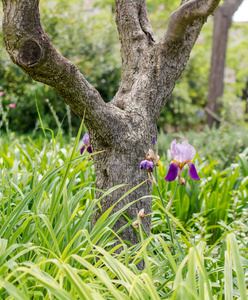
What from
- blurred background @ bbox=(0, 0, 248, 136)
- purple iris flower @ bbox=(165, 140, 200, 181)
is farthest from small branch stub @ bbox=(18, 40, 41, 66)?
blurred background @ bbox=(0, 0, 248, 136)

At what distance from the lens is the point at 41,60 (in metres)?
1.40

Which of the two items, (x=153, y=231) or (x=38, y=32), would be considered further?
(x=153, y=231)

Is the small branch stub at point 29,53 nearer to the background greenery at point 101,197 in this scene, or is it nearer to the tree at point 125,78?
the tree at point 125,78

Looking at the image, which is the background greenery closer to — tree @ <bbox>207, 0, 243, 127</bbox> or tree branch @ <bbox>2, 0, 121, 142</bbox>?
tree branch @ <bbox>2, 0, 121, 142</bbox>

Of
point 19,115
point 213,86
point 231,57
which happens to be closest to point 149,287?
point 19,115

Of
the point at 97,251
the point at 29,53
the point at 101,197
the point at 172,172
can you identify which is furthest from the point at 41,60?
the point at 97,251

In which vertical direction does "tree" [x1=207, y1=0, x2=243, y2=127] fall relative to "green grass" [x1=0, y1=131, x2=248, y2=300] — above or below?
above

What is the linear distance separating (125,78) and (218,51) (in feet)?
18.8

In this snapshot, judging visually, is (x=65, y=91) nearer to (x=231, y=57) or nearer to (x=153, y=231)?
(x=153, y=231)

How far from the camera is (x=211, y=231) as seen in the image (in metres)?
2.45

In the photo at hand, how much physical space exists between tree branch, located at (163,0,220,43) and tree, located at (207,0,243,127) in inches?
207

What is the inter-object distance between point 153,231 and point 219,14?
612 centimetres

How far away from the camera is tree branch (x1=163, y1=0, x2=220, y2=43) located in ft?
5.20

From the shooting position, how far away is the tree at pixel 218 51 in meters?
6.90
